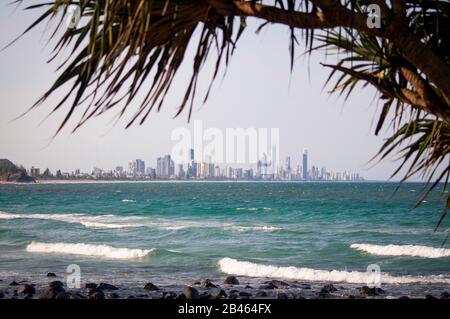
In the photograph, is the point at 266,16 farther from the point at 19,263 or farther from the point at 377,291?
the point at 19,263

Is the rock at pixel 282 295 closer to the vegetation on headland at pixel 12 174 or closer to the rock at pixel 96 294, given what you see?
the rock at pixel 96 294

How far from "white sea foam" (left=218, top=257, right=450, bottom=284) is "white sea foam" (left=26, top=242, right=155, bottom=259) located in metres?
3.33

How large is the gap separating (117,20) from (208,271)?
44.6ft

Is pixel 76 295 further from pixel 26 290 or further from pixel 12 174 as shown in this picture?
pixel 12 174

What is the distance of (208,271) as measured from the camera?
15102 mm

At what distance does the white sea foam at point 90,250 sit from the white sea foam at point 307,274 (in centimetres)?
333

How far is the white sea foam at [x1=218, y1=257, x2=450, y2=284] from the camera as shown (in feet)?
45.2

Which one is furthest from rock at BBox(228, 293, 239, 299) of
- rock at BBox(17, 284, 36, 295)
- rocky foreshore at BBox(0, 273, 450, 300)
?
rock at BBox(17, 284, 36, 295)

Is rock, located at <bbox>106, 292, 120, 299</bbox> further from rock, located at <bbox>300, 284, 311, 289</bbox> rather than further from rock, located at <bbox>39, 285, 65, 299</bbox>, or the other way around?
rock, located at <bbox>300, 284, 311, 289</bbox>

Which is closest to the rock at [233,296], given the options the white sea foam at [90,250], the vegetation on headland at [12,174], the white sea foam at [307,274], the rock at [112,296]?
the rock at [112,296]

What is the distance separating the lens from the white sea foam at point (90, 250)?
18328mm
